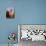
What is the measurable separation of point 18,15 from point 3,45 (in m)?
0.80

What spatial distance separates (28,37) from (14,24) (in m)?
0.47

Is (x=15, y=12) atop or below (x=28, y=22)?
atop

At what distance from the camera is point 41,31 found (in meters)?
3.16

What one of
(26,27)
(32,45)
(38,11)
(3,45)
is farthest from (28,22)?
(3,45)

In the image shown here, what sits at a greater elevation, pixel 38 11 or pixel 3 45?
pixel 38 11

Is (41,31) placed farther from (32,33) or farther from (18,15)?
(18,15)

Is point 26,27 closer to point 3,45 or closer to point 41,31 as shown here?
point 41,31

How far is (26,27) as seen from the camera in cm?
321

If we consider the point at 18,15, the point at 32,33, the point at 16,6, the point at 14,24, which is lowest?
the point at 32,33

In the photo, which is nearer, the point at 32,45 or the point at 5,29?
the point at 32,45

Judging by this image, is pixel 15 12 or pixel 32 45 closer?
pixel 32 45

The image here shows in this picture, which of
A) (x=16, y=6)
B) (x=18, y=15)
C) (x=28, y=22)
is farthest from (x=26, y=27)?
(x=16, y=6)

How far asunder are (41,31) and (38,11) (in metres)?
0.50

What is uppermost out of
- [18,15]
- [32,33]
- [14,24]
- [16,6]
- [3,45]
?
[16,6]
